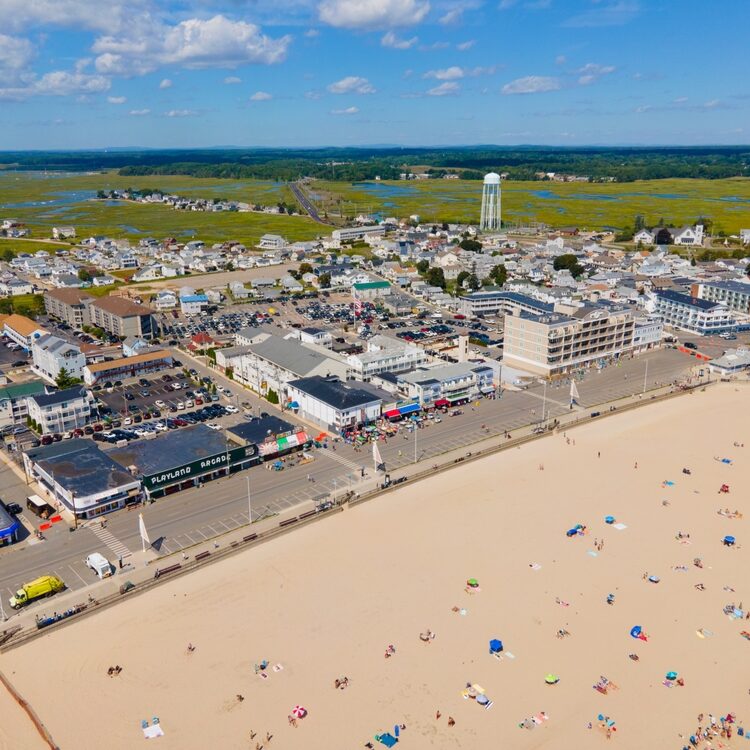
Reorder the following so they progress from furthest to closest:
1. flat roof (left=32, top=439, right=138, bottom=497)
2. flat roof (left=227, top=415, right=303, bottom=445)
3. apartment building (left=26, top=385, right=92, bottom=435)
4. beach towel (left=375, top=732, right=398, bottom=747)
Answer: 1. apartment building (left=26, top=385, right=92, bottom=435)
2. flat roof (left=227, top=415, right=303, bottom=445)
3. flat roof (left=32, top=439, right=138, bottom=497)
4. beach towel (left=375, top=732, right=398, bottom=747)

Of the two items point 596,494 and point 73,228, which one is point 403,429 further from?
point 73,228

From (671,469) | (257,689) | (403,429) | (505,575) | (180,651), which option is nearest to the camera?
(257,689)

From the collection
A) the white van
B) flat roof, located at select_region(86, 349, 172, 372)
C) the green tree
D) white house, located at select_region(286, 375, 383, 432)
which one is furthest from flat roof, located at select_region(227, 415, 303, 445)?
the green tree

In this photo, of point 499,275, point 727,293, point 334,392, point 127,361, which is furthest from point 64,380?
point 727,293

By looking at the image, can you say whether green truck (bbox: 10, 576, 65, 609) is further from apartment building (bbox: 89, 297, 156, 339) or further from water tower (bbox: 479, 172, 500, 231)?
water tower (bbox: 479, 172, 500, 231)

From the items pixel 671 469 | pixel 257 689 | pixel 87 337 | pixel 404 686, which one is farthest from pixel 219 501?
pixel 87 337

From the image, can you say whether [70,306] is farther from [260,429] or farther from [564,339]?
[564,339]

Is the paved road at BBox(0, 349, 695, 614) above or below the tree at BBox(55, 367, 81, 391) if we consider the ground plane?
below
